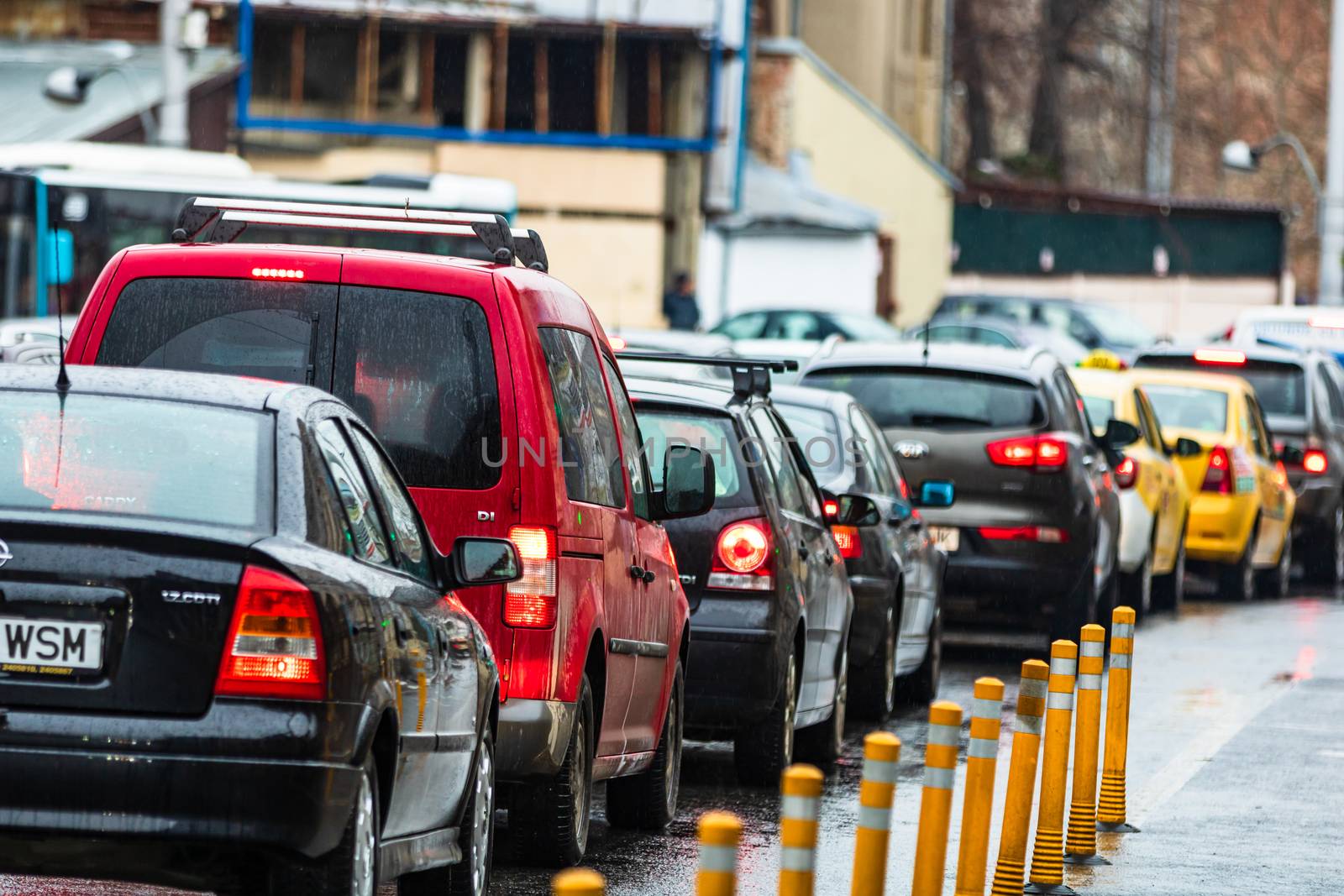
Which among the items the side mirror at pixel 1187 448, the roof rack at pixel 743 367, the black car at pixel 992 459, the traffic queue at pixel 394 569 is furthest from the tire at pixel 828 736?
the side mirror at pixel 1187 448

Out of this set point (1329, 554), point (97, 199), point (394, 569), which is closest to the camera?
point (394, 569)

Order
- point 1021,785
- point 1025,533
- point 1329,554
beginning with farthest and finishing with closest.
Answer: point 1329,554 → point 1025,533 → point 1021,785

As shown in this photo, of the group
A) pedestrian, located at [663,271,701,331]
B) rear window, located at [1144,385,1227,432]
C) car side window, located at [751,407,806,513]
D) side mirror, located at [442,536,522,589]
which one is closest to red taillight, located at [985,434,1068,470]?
car side window, located at [751,407,806,513]

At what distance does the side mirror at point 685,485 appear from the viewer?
9.34 m

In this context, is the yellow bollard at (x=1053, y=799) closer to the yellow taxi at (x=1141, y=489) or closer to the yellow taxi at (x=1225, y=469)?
the yellow taxi at (x=1141, y=489)

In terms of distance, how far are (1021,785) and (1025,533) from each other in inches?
322

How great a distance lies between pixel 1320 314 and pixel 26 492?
2616 centimetres

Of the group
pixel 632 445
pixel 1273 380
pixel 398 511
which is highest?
pixel 1273 380

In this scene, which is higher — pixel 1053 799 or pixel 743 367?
pixel 743 367

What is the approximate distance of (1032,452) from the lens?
52.4 ft

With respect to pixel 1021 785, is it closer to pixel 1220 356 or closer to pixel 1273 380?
pixel 1220 356

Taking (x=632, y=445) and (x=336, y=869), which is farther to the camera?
(x=632, y=445)

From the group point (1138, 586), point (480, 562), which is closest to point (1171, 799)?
point (480, 562)

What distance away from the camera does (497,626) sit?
8.11 meters
